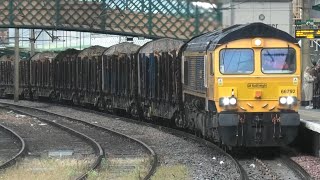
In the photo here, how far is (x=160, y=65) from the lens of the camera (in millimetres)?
20672

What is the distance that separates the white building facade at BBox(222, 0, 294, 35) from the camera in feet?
66.5

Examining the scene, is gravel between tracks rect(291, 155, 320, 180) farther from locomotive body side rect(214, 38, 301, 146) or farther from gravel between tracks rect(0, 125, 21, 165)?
gravel between tracks rect(0, 125, 21, 165)

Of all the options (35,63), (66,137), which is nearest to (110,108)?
(66,137)

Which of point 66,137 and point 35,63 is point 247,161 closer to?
point 66,137

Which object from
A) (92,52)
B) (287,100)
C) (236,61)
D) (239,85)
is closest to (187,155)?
(239,85)

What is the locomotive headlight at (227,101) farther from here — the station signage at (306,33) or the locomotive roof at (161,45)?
the station signage at (306,33)

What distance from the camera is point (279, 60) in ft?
44.5

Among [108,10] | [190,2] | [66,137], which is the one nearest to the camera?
[66,137]

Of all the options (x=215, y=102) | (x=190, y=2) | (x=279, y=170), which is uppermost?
(x=190, y=2)

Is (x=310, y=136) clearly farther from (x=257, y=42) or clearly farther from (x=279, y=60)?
(x=257, y=42)

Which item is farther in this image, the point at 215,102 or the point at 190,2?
the point at 190,2

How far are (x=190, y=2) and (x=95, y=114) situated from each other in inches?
325

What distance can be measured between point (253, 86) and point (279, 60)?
0.86 metres

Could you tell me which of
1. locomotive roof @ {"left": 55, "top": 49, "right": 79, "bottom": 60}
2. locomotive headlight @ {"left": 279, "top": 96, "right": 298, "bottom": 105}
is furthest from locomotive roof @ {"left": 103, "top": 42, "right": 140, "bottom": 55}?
locomotive headlight @ {"left": 279, "top": 96, "right": 298, "bottom": 105}
